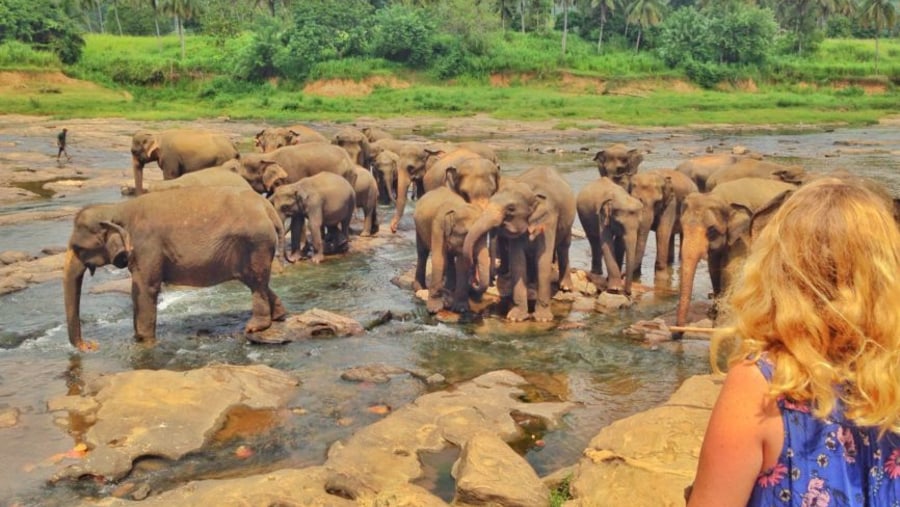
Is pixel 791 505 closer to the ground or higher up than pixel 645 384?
higher up

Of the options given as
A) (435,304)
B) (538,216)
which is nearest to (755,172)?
(538,216)

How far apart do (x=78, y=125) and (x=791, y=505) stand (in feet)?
146

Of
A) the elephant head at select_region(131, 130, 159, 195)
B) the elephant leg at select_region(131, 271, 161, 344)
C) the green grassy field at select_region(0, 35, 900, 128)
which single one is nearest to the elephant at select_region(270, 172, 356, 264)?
the elephant leg at select_region(131, 271, 161, 344)

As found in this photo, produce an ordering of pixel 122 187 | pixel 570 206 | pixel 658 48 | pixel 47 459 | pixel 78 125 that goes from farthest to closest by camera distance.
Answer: pixel 658 48 → pixel 78 125 → pixel 122 187 → pixel 570 206 → pixel 47 459

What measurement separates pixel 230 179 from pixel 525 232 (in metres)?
5.15

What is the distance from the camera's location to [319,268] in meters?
15.2

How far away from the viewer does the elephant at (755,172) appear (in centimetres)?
1495

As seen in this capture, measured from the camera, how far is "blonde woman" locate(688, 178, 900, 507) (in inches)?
94.5

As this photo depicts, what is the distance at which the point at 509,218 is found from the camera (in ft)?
38.5

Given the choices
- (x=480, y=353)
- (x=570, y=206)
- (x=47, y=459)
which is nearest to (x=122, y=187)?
(x=570, y=206)

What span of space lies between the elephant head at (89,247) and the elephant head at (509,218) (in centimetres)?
401

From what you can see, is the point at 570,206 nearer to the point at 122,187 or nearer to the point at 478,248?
the point at 478,248

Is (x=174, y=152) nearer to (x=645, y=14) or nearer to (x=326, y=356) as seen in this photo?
(x=326, y=356)

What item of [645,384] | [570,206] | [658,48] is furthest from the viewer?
[658,48]
